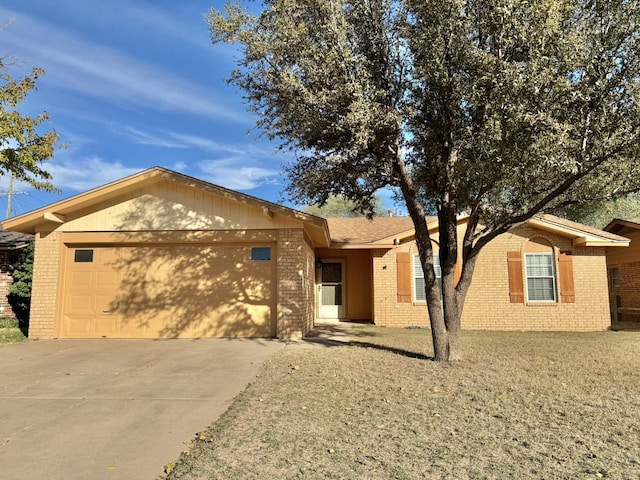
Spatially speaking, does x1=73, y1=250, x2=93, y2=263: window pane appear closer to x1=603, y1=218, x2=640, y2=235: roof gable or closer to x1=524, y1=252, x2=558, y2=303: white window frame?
x1=524, y1=252, x2=558, y2=303: white window frame

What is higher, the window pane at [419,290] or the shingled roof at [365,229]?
the shingled roof at [365,229]

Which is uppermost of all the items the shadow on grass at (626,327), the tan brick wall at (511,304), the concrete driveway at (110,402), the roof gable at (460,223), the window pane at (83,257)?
the roof gable at (460,223)

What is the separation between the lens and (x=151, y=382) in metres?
6.38

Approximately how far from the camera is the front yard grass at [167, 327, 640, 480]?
3436 mm

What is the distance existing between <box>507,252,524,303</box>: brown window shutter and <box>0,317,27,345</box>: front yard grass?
13593mm

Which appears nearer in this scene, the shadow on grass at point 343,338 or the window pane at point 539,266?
the shadow on grass at point 343,338

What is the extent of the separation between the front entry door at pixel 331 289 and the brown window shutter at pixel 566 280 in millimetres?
7009

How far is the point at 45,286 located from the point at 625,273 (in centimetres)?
1902

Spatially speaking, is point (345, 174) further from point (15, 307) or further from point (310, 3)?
point (15, 307)

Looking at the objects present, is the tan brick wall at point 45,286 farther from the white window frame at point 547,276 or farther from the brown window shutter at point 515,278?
the white window frame at point 547,276

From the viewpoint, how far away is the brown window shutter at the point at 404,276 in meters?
13.8

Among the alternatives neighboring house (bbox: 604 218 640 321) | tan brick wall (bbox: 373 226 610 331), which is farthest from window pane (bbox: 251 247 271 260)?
neighboring house (bbox: 604 218 640 321)

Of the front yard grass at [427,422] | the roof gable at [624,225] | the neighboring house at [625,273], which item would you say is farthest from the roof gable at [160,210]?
the neighboring house at [625,273]

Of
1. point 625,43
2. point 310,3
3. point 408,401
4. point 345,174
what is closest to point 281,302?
point 345,174
